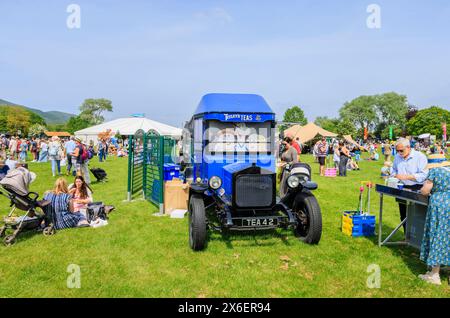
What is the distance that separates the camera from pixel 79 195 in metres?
7.02

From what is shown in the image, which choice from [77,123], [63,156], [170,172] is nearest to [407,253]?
[170,172]

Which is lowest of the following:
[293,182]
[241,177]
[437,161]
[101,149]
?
[293,182]

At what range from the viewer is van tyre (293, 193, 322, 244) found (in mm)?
5344

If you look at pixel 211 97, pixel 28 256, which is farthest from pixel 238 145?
pixel 28 256

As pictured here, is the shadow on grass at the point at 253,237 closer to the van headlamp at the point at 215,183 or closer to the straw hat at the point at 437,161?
the van headlamp at the point at 215,183

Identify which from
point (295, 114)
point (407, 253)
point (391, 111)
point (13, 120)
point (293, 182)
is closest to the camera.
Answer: point (407, 253)

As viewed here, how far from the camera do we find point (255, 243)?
5645 millimetres

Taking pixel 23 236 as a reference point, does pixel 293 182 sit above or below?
above

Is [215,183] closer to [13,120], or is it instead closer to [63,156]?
[63,156]

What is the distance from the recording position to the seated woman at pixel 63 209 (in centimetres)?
629

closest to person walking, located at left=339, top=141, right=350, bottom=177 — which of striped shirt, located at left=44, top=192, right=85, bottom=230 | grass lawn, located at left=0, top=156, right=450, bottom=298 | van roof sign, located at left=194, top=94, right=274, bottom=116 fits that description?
grass lawn, located at left=0, top=156, right=450, bottom=298

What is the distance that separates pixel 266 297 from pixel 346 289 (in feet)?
3.39

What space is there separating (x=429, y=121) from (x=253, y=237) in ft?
279
